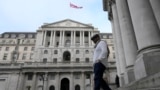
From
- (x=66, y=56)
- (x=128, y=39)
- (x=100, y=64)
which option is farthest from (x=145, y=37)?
(x=66, y=56)

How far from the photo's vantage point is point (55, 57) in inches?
2112

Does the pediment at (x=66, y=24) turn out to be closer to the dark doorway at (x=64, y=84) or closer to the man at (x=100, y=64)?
the dark doorway at (x=64, y=84)

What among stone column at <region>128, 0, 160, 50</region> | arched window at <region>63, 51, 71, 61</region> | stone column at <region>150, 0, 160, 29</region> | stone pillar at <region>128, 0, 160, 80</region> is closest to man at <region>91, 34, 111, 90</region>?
stone pillar at <region>128, 0, 160, 80</region>

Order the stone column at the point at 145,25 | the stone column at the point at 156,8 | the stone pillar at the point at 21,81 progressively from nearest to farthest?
the stone column at the point at 145,25
the stone column at the point at 156,8
the stone pillar at the point at 21,81

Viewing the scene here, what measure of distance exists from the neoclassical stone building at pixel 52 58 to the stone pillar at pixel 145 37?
1049 inches

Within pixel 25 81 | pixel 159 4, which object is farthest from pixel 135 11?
pixel 25 81

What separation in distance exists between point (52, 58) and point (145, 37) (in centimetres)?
4621

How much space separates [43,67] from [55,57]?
29.0 feet

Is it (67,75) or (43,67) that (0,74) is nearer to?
(43,67)

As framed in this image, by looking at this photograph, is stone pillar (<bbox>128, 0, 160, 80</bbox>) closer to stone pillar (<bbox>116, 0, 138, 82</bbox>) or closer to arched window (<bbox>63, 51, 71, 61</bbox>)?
stone pillar (<bbox>116, 0, 138, 82</bbox>)

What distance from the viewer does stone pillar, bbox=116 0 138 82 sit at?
1219 centimetres

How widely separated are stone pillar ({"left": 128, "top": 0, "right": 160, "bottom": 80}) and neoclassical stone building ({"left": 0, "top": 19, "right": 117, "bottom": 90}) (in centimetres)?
2663

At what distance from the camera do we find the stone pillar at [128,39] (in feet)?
40.0

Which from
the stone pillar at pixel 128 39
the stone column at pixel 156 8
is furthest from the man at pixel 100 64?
the stone pillar at pixel 128 39
